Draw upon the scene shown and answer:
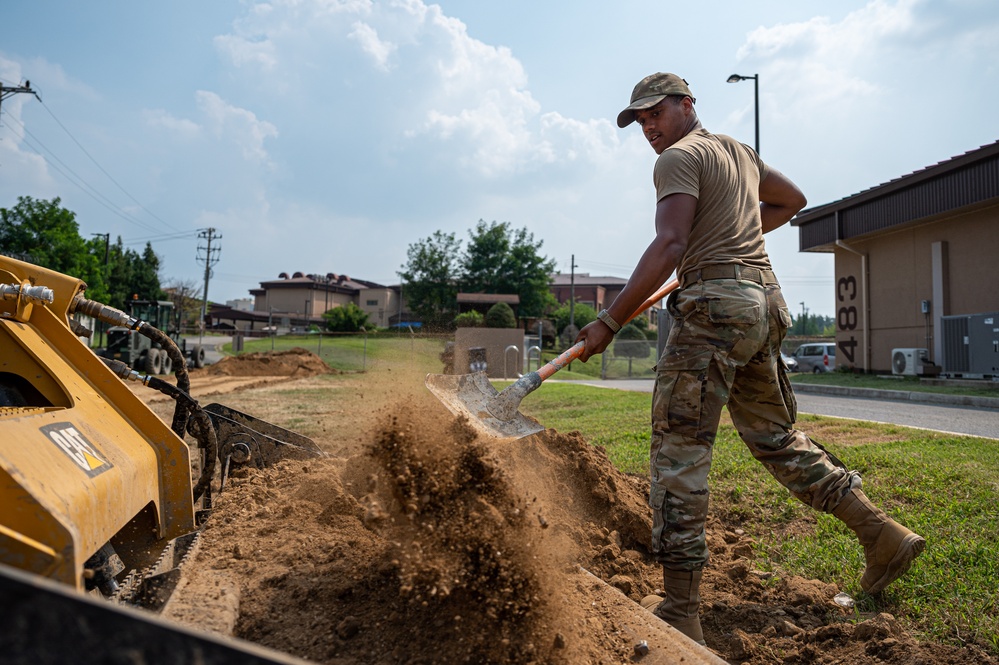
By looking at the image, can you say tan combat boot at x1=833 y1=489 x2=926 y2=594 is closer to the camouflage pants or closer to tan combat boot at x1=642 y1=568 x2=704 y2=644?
the camouflage pants

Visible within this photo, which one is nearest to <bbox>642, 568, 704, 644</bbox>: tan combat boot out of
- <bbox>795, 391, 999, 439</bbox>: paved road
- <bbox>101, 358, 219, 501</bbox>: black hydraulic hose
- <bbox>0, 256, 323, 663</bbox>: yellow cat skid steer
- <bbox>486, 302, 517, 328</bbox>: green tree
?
<bbox>0, 256, 323, 663</bbox>: yellow cat skid steer

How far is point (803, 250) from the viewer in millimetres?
22828

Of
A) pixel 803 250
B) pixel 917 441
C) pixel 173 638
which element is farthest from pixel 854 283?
pixel 173 638

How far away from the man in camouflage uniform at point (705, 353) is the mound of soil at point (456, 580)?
1.11ft

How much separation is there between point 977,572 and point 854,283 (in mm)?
20750

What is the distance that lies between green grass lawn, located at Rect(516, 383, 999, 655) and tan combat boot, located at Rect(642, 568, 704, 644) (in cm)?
79


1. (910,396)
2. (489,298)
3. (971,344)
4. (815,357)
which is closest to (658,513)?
(910,396)

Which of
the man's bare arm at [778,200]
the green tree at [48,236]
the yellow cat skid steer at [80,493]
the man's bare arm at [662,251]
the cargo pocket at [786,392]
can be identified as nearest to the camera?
the yellow cat skid steer at [80,493]

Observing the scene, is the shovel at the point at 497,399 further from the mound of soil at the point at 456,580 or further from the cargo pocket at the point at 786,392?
the cargo pocket at the point at 786,392

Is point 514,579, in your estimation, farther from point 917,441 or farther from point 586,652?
point 917,441

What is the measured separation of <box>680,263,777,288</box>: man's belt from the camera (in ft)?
9.02

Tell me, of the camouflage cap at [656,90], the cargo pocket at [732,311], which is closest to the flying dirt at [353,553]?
the cargo pocket at [732,311]

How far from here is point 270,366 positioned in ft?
82.1

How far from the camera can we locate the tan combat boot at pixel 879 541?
8.93 ft
